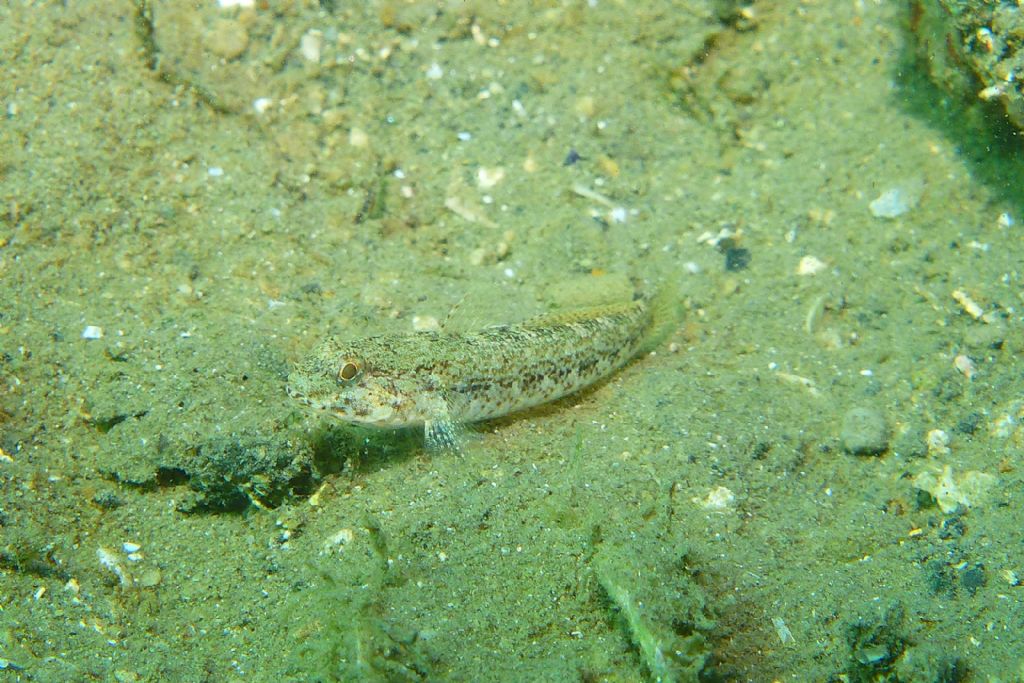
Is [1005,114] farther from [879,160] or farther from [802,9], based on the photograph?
[802,9]

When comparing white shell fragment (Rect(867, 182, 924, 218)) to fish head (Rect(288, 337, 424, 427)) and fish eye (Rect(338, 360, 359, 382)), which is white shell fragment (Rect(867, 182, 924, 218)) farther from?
fish eye (Rect(338, 360, 359, 382))

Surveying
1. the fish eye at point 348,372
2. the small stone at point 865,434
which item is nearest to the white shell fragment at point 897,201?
the small stone at point 865,434

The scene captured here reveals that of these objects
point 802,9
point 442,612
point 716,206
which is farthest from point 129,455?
point 802,9

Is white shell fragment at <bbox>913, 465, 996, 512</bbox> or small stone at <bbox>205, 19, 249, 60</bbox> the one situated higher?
small stone at <bbox>205, 19, 249, 60</bbox>

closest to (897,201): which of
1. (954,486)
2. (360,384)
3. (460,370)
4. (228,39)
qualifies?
(954,486)

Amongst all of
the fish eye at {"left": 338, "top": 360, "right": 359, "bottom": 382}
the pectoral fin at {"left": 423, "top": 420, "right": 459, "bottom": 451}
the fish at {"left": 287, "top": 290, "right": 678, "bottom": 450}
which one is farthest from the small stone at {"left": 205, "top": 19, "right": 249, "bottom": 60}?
the pectoral fin at {"left": 423, "top": 420, "right": 459, "bottom": 451}

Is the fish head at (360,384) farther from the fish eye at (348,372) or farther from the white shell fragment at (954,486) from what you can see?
the white shell fragment at (954,486)
